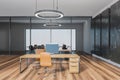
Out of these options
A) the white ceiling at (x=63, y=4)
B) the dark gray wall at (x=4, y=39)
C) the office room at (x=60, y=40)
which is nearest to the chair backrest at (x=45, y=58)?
the office room at (x=60, y=40)

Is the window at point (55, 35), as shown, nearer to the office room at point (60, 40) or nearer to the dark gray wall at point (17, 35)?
the office room at point (60, 40)

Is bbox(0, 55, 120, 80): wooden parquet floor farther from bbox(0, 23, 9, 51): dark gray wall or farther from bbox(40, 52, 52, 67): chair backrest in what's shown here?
bbox(0, 23, 9, 51): dark gray wall

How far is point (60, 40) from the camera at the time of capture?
14.0 m

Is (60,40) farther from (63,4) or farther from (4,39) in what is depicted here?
(63,4)

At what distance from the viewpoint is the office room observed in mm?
5828

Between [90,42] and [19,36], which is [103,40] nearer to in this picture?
[90,42]

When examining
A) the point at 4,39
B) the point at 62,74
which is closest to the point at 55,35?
the point at 4,39

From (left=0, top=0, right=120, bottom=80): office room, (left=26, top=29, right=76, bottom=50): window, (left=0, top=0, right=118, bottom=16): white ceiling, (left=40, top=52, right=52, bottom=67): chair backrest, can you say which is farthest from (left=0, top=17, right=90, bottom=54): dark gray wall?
(left=40, top=52, right=52, bottom=67): chair backrest

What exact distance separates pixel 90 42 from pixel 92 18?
1.77 m

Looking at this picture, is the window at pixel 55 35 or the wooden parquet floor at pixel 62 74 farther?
the window at pixel 55 35

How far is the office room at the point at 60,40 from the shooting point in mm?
5828

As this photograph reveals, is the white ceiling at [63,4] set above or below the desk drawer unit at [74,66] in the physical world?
above

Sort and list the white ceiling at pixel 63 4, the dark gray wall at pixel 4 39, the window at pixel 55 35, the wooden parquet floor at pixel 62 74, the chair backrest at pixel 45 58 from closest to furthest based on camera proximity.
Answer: the wooden parquet floor at pixel 62 74 < the chair backrest at pixel 45 58 < the white ceiling at pixel 63 4 < the window at pixel 55 35 < the dark gray wall at pixel 4 39

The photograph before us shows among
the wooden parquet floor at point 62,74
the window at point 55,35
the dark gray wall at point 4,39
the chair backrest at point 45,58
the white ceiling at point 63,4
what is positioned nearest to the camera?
the wooden parquet floor at point 62,74
